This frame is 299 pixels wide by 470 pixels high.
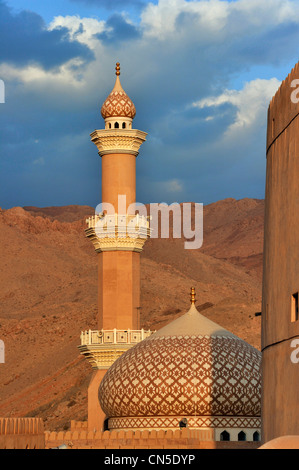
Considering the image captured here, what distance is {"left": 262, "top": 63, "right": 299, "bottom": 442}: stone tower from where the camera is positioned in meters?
12.1

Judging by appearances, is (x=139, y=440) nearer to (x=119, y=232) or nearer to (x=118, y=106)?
(x=119, y=232)

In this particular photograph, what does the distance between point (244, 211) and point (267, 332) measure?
2860 inches

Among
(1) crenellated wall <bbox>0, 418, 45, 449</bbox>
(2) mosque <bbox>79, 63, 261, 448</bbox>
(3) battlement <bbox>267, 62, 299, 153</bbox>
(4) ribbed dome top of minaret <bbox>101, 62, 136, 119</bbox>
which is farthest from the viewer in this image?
(4) ribbed dome top of minaret <bbox>101, 62, 136, 119</bbox>

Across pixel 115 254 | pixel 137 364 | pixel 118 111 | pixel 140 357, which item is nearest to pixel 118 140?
pixel 118 111

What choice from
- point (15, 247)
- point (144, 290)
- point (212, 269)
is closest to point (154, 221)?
point (212, 269)

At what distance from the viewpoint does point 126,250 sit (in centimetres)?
2567

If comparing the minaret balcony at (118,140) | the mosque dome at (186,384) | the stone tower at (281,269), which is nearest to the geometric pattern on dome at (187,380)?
the mosque dome at (186,384)

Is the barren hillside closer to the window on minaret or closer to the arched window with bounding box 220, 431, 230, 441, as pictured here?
the arched window with bounding box 220, 431, 230, 441

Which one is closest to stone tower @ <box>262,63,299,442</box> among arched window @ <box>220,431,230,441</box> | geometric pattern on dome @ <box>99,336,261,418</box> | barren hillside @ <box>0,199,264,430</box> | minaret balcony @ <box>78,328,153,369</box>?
geometric pattern on dome @ <box>99,336,261,418</box>

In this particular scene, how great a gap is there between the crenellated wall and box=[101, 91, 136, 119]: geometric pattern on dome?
12.7 meters

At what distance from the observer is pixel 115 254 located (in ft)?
84.2

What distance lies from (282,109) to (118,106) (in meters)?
13.6
